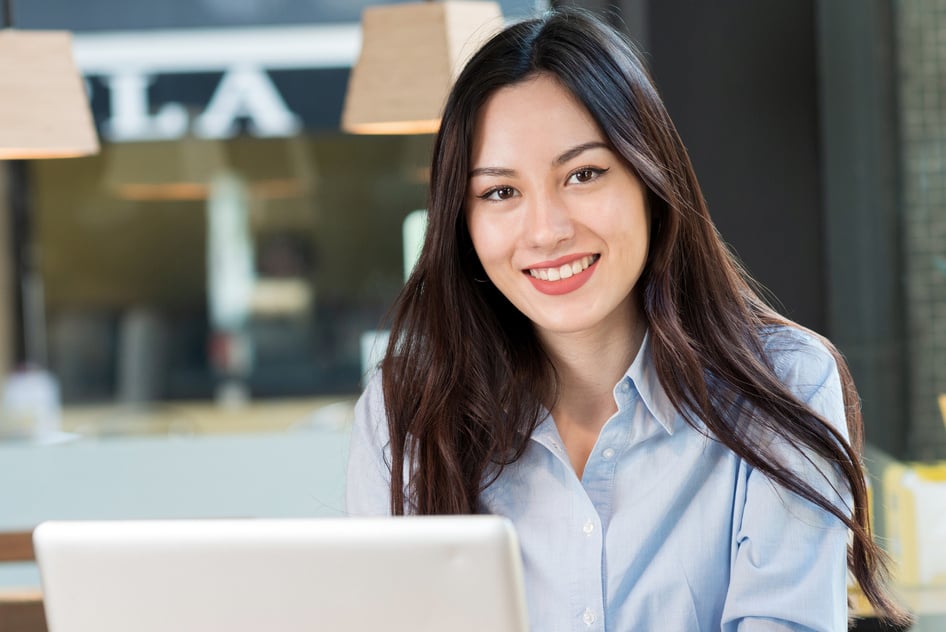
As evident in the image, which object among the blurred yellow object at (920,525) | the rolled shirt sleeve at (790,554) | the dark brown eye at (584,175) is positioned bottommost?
the blurred yellow object at (920,525)

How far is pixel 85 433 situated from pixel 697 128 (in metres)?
6.04

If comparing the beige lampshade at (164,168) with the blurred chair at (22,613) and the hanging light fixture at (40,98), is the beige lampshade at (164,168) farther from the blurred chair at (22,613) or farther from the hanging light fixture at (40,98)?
the hanging light fixture at (40,98)

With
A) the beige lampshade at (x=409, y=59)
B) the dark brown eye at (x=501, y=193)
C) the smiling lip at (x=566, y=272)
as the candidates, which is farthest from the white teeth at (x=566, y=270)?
the beige lampshade at (x=409, y=59)

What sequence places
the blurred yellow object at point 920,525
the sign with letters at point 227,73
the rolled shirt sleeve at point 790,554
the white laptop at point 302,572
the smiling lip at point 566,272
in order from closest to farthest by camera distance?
the white laptop at point 302,572 → the rolled shirt sleeve at point 790,554 → the smiling lip at point 566,272 → the blurred yellow object at point 920,525 → the sign with letters at point 227,73

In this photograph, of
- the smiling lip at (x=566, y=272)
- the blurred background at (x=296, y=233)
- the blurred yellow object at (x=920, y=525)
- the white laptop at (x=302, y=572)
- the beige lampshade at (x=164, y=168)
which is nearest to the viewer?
the white laptop at (x=302, y=572)

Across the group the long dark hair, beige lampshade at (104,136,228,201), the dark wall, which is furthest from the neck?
beige lampshade at (104,136,228,201)

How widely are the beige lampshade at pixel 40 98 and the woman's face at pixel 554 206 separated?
4.63ft

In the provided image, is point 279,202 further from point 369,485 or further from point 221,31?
point 369,485

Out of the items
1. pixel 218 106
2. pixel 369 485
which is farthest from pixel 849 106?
pixel 218 106

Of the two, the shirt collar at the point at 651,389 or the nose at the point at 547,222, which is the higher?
the nose at the point at 547,222

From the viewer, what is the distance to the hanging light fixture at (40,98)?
2.58 m

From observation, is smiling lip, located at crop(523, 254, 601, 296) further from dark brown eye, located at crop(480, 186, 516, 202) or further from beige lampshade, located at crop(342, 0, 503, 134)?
beige lampshade, located at crop(342, 0, 503, 134)

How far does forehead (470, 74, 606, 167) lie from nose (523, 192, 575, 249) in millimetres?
60

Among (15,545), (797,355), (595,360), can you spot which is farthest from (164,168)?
(797,355)
